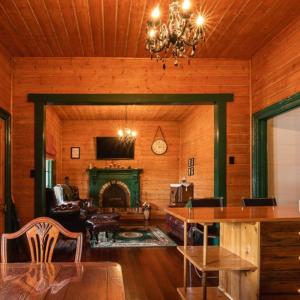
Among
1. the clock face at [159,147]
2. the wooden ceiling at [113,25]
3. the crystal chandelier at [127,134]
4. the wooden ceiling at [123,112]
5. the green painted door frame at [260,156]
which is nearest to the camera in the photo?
the wooden ceiling at [113,25]

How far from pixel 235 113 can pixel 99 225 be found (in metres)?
3.22

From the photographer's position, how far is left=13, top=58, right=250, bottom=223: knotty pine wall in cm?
552

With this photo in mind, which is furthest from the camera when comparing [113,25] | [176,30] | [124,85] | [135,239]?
[135,239]

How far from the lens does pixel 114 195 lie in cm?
1159

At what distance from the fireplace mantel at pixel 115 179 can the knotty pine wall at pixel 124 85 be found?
5920 millimetres

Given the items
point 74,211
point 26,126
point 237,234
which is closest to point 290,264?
point 237,234

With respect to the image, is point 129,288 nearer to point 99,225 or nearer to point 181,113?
point 99,225

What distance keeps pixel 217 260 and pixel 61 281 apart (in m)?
1.77

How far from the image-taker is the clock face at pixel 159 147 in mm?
11883

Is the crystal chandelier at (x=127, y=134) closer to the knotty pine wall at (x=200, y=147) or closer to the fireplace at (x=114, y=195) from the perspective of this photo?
the fireplace at (x=114, y=195)

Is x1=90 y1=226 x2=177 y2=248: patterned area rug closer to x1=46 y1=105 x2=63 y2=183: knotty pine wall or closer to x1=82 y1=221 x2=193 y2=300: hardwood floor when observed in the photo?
x1=82 y1=221 x2=193 y2=300: hardwood floor

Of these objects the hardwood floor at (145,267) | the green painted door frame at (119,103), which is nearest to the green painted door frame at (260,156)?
the green painted door frame at (119,103)

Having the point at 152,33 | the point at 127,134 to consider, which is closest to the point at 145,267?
the point at 152,33

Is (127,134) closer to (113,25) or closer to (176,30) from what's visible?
(113,25)
